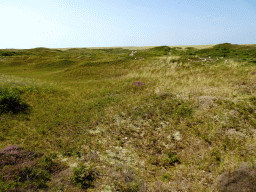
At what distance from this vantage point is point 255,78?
17422 mm

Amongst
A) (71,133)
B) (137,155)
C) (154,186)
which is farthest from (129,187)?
(71,133)

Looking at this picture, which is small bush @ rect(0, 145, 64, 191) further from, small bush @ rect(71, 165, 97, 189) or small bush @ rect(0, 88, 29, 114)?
small bush @ rect(0, 88, 29, 114)

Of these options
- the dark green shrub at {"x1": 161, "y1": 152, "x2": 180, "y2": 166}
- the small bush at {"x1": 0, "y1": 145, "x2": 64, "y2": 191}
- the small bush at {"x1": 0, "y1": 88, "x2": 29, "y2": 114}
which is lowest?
the dark green shrub at {"x1": 161, "y1": 152, "x2": 180, "y2": 166}

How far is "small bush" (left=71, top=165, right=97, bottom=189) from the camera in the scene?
6.48m

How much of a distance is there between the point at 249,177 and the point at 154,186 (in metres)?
3.58

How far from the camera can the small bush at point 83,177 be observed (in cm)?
648

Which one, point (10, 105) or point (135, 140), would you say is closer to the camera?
point (135, 140)

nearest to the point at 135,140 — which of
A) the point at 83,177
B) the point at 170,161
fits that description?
the point at 170,161

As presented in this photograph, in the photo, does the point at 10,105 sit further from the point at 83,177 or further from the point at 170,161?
the point at 170,161

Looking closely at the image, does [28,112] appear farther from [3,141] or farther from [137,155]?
[137,155]

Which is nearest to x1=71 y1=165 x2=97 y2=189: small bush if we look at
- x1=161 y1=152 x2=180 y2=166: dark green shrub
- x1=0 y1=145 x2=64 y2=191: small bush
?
x1=0 y1=145 x2=64 y2=191: small bush

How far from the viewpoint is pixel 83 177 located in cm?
672

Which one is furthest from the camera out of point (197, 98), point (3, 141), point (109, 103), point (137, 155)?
point (109, 103)

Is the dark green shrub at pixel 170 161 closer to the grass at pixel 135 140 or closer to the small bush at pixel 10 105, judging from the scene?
the grass at pixel 135 140
